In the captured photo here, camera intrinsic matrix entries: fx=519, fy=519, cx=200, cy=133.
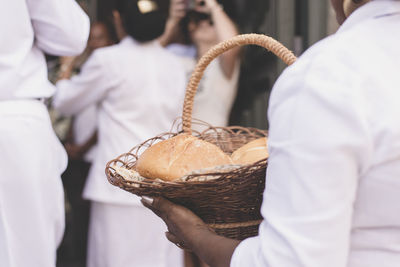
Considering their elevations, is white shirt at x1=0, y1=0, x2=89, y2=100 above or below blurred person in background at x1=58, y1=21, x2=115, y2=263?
above

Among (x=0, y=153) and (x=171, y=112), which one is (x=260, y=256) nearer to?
(x=0, y=153)

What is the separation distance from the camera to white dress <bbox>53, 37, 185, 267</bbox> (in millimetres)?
2756

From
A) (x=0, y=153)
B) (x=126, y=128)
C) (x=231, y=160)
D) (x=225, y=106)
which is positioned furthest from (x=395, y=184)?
(x=225, y=106)

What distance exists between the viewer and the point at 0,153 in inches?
71.1

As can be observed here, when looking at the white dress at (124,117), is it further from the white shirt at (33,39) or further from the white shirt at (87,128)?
the white shirt at (33,39)

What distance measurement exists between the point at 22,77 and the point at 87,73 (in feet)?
2.89

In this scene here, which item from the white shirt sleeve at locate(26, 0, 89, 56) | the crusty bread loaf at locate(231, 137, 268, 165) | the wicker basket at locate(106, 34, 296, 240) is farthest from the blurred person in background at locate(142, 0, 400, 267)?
the white shirt sleeve at locate(26, 0, 89, 56)

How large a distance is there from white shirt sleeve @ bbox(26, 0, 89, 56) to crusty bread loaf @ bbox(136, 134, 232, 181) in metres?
0.98

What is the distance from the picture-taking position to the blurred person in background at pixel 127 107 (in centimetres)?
274

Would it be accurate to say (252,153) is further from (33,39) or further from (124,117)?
(124,117)

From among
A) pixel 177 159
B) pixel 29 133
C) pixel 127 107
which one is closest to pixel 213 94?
pixel 127 107

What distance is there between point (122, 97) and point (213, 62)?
757mm

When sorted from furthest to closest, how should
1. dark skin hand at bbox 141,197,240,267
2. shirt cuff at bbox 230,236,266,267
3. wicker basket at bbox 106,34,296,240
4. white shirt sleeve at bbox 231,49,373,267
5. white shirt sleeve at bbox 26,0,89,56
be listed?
white shirt sleeve at bbox 26,0,89,56 → wicker basket at bbox 106,34,296,240 → dark skin hand at bbox 141,197,240,267 → shirt cuff at bbox 230,236,266,267 → white shirt sleeve at bbox 231,49,373,267

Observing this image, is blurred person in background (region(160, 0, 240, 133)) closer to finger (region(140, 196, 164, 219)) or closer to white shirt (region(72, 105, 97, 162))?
white shirt (region(72, 105, 97, 162))
